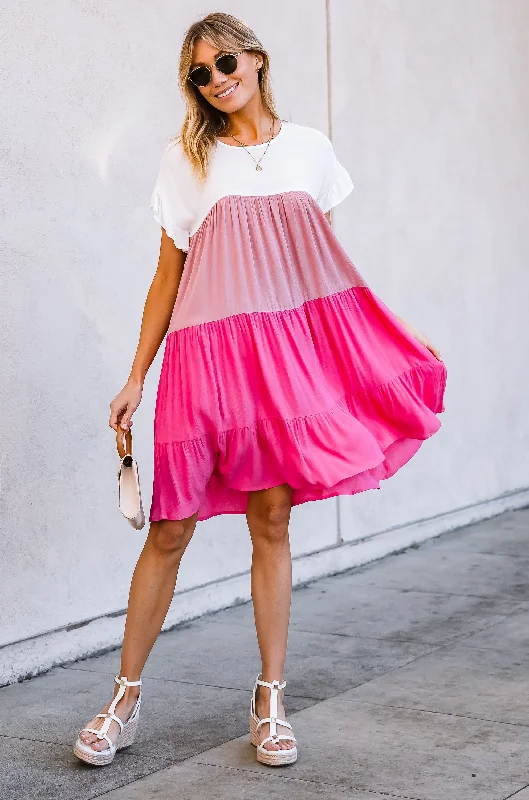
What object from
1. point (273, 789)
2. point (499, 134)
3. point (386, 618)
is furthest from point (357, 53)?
point (273, 789)

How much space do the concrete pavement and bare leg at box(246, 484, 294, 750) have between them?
0.79 feet

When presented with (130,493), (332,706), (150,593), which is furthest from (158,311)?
(332,706)

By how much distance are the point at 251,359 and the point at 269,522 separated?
444 millimetres

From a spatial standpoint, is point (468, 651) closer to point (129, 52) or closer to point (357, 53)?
point (129, 52)

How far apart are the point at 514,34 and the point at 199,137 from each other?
199 inches

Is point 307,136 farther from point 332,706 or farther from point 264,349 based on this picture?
point 332,706

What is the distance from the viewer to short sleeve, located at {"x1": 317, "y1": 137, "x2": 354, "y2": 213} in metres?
3.41

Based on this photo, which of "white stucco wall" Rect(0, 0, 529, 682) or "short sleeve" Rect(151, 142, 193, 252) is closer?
"short sleeve" Rect(151, 142, 193, 252)

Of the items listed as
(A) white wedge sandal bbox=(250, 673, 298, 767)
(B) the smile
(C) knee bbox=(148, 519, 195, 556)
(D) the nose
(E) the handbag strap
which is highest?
(D) the nose

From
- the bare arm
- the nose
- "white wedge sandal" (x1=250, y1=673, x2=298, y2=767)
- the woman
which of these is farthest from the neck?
"white wedge sandal" (x1=250, y1=673, x2=298, y2=767)

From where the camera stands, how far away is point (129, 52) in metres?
4.61

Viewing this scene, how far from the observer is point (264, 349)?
318cm

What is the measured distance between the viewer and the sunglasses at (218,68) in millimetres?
3166

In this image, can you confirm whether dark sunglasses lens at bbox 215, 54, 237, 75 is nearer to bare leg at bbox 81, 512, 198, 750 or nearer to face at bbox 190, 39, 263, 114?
face at bbox 190, 39, 263, 114
